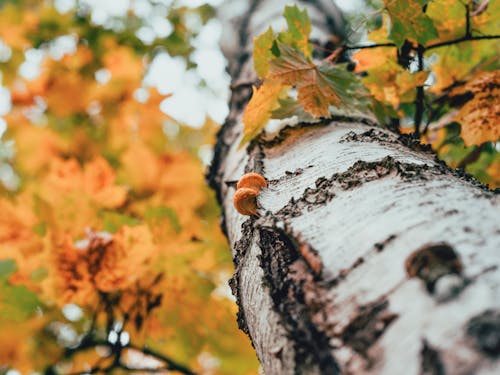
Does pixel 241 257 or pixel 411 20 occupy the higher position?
pixel 411 20

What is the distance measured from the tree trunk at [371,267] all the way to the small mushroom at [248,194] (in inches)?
0.9

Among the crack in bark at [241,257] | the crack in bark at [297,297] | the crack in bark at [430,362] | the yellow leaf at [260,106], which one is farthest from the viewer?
the yellow leaf at [260,106]

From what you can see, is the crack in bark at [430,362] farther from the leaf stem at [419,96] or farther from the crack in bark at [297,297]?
the leaf stem at [419,96]

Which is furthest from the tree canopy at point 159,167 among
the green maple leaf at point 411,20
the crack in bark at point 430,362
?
the crack in bark at point 430,362

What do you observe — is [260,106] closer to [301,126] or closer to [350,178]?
[301,126]

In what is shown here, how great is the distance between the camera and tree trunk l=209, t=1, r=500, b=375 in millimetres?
406

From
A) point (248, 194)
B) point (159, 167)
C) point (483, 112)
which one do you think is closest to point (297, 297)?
point (248, 194)

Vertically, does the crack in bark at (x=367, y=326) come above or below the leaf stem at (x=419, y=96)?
below

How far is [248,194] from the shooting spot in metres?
0.77

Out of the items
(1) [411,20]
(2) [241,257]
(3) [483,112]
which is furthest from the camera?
(3) [483,112]

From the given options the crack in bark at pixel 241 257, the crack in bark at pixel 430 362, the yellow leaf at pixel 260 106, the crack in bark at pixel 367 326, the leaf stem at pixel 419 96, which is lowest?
the crack in bark at pixel 430 362

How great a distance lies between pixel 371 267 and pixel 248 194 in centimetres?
31

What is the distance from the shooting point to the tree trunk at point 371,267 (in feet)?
1.33

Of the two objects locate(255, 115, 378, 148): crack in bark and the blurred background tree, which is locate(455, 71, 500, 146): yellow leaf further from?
the blurred background tree
